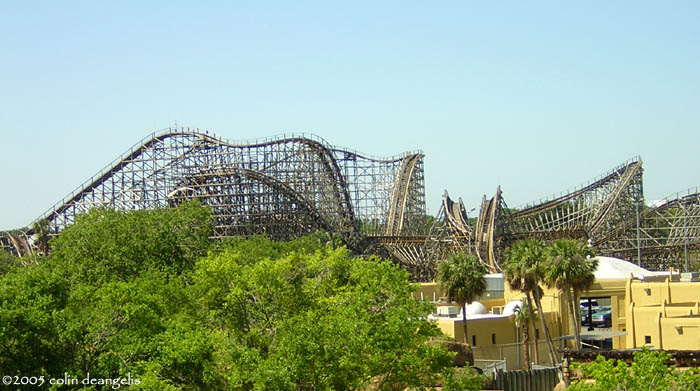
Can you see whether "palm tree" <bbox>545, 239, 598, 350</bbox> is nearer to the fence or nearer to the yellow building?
the yellow building

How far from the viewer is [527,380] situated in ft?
93.7

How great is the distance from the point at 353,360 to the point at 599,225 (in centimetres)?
6328

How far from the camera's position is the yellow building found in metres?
Answer: 34.9

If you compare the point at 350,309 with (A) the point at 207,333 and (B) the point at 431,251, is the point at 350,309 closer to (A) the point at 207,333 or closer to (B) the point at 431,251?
(A) the point at 207,333

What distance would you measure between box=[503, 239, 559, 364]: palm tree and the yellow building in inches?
45.3

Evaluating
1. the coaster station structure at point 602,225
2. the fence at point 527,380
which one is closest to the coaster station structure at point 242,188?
the coaster station structure at point 602,225

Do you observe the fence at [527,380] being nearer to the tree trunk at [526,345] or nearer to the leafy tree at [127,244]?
the tree trunk at [526,345]

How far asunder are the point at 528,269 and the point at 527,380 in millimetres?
8124

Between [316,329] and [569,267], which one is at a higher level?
[569,267]

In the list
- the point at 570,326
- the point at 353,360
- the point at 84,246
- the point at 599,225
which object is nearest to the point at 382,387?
the point at 353,360

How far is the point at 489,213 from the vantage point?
72.5 meters

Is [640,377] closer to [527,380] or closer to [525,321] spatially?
[527,380]

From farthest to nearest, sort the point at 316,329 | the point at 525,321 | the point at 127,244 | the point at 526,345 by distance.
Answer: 1. the point at 525,321
2. the point at 526,345
3. the point at 127,244
4. the point at 316,329

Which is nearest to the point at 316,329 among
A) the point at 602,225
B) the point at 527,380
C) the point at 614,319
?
the point at 527,380
